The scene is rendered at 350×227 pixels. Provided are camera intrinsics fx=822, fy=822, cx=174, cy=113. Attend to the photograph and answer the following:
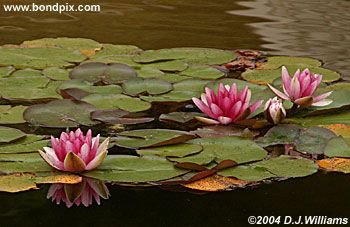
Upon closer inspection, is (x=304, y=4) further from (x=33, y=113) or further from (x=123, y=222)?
(x=123, y=222)

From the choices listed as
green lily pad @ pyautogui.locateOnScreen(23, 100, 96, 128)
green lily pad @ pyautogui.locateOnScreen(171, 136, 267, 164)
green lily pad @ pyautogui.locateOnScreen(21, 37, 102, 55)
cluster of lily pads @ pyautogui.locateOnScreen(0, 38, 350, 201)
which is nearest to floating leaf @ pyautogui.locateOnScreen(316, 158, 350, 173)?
cluster of lily pads @ pyautogui.locateOnScreen(0, 38, 350, 201)

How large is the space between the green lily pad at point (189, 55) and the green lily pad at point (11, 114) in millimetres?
672

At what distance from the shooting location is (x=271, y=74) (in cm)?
288

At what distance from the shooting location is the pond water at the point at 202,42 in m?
1.78

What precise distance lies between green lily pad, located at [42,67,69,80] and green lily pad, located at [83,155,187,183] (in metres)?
0.78

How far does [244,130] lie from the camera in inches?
90.1

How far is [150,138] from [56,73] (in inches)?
28.8

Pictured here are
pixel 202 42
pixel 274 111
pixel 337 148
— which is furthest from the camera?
pixel 202 42

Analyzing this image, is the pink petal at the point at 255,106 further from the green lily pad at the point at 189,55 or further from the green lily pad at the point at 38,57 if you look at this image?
the green lily pad at the point at 38,57

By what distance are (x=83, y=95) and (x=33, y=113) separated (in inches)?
9.3

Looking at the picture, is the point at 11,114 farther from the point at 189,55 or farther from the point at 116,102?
the point at 189,55

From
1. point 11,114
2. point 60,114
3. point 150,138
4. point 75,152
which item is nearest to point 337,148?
point 150,138

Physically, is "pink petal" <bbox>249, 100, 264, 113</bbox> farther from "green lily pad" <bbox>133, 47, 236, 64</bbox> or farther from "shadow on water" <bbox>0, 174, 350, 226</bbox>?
"green lily pad" <bbox>133, 47, 236, 64</bbox>

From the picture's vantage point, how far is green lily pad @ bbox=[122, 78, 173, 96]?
263cm
